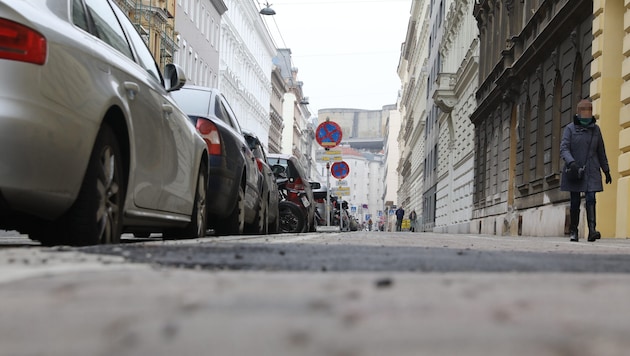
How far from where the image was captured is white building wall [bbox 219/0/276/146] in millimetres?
70125

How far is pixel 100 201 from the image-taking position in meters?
5.37

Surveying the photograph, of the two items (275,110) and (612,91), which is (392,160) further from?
(612,91)

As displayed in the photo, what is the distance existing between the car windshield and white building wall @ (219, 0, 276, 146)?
2266 inches

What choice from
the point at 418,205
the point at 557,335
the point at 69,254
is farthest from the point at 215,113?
the point at 418,205

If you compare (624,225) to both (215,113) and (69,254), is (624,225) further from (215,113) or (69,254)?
(69,254)

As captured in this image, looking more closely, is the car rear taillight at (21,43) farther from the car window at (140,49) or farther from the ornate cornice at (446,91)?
the ornate cornice at (446,91)

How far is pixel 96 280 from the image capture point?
2.23m

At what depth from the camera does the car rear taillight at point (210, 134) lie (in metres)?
9.78

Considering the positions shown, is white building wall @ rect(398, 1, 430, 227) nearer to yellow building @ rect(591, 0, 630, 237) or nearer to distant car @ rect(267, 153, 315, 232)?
distant car @ rect(267, 153, 315, 232)

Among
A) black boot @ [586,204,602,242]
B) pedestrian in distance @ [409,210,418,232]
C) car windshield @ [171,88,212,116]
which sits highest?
pedestrian in distance @ [409,210,418,232]

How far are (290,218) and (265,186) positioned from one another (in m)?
6.53

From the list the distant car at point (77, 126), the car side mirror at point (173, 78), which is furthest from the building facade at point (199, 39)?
the distant car at point (77, 126)

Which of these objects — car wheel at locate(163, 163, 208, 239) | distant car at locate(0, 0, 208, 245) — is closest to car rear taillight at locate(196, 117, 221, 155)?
car wheel at locate(163, 163, 208, 239)

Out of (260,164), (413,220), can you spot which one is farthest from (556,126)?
(413,220)
